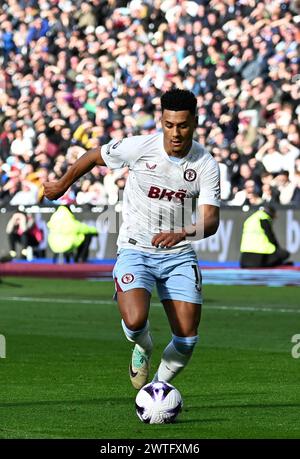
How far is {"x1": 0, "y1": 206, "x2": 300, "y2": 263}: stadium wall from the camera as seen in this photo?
28.7m

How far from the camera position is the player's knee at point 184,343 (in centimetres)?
996

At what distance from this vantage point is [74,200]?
32.2m

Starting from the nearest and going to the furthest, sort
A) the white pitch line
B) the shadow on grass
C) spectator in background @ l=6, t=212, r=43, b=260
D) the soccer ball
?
the soccer ball → the shadow on grass → the white pitch line → spectator in background @ l=6, t=212, r=43, b=260

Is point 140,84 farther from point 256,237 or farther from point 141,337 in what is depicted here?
point 141,337

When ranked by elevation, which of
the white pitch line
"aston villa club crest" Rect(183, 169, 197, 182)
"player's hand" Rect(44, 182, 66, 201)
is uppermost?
"aston villa club crest" Rect(183, 169, 197, 182)

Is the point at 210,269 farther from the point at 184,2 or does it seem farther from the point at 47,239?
the point at 184,2

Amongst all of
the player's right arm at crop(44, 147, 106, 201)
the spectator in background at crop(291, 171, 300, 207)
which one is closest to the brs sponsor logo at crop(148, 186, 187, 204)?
the player's right arm at crop(44, 147, 106, 201)

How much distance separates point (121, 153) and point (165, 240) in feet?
3.24

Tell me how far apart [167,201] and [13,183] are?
81.2ft

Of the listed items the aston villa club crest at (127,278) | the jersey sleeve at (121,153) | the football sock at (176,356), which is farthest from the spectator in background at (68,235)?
the aston villa club crest at (127,278)

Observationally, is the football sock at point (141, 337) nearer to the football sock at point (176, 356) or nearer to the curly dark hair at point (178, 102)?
the football sock at point (176, 356)

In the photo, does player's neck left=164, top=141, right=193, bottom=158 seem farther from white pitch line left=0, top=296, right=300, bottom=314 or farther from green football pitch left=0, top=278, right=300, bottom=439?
white pitch line left=0, top=296, right=300, bottom=314

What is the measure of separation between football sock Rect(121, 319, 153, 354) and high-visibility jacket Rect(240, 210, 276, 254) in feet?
56.3
